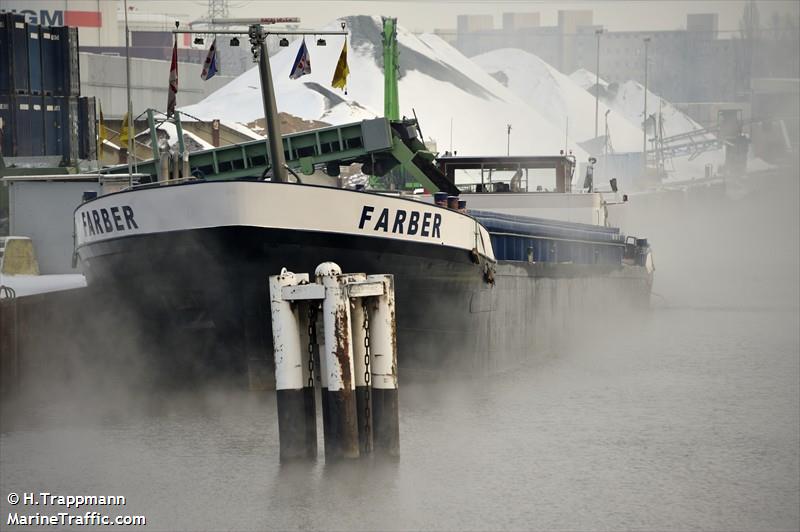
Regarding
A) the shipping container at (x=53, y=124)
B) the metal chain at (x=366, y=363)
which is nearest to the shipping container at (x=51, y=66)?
the shipping container at (x=53, y=124)

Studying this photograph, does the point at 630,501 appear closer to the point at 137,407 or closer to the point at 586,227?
the point at 137,407

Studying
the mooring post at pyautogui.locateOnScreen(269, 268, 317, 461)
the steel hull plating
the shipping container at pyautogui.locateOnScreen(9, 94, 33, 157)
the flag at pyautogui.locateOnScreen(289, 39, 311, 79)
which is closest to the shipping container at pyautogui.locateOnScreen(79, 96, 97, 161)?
the shipping container at pyautogui.locateOnScreen(9, 94, 33, 157)

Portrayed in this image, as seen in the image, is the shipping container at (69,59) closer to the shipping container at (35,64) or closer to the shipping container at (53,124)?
the shipping container at (53,124)

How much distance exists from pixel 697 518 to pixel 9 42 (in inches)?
1378

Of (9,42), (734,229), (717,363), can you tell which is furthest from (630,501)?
(734,229)

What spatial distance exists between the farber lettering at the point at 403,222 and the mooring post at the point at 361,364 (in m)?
3.96

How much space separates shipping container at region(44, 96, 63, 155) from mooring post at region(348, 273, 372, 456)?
106 feet

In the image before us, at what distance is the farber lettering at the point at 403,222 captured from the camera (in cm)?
2075

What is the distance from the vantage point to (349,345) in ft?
54.1

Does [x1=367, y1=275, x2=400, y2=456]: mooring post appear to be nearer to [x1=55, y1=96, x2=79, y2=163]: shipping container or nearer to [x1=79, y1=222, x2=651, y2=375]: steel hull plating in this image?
[x1=79, y1=222, x2=651, y2=375]: steel hull plating

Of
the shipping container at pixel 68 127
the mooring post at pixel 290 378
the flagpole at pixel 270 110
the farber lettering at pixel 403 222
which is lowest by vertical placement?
the mooring post at pixel 290 378

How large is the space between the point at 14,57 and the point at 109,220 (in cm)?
2664

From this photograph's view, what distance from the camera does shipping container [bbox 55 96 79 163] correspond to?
46.8m

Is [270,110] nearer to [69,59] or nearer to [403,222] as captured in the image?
[403,222]
